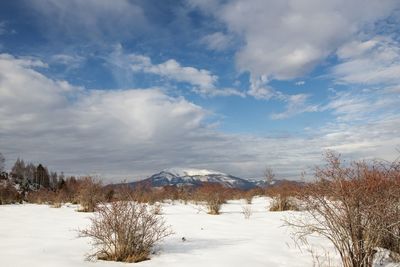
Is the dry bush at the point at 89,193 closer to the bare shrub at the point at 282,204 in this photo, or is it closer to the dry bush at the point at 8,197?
the bare shrub at the point at 282,204

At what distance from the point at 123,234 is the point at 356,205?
481 centimetres

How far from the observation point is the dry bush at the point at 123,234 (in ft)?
28.4

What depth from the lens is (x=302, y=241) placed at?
34.0 ft

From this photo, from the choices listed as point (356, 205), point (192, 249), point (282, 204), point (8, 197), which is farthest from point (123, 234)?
point (8, 197)

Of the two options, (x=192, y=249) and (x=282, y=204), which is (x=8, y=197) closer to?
(x=282, y=204)

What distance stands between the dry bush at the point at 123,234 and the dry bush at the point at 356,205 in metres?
3.68

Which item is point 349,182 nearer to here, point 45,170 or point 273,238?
point 273,238

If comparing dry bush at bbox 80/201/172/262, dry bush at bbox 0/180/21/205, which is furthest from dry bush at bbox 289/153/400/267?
dry bush at bbox 0/180/21/205

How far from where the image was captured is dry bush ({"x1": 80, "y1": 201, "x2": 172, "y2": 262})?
8656mm

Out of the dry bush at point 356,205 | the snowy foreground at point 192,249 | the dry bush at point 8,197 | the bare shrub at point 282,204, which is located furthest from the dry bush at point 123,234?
the dry bush at point 8,197

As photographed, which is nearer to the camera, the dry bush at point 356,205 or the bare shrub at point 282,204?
the dry bush at point 356,205

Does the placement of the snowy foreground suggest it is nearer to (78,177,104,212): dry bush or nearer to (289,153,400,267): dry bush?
(289,153,400,267): dry bush

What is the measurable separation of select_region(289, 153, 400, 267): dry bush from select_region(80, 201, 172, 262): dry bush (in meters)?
3.68

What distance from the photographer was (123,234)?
8.75 metres
